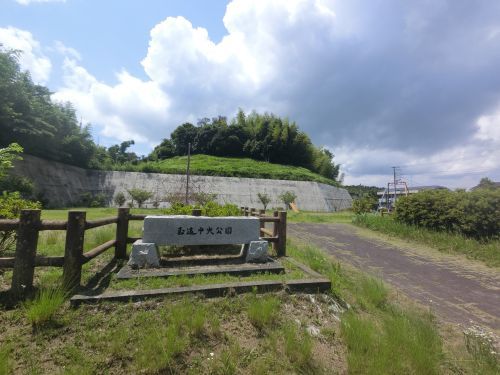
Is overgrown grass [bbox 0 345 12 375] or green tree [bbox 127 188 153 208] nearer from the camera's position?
overgrown grass [bbox 0 345 12 375]

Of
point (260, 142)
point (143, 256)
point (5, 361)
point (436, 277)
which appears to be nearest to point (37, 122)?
point (143, 256)

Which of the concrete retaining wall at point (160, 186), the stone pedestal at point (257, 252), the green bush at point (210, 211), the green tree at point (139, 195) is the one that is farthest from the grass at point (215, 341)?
the concrete retaining wall at point (160, 186)

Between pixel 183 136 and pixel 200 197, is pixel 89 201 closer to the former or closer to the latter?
pixel 200 197

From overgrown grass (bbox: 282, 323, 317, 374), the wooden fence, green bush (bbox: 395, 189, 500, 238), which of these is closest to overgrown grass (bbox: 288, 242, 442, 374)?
overgrown grass (bbox: 282, 323, 317, 374)

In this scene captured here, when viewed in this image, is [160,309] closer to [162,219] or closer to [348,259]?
[162,219]

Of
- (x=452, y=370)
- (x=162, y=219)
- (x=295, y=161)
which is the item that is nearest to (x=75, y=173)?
(x=162, y=219)

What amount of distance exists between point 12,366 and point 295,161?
157 feet

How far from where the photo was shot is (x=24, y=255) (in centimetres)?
314

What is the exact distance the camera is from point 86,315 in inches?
113

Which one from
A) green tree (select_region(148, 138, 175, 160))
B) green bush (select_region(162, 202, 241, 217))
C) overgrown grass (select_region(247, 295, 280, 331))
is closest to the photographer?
overgrown grass (select_region(247, 295, 280, 331))

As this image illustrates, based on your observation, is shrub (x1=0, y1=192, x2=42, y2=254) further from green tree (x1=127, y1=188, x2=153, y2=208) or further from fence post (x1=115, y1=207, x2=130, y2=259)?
green tree (x1=127, y1=188, x2=153, y2=208)

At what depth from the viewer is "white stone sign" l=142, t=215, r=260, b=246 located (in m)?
4.46

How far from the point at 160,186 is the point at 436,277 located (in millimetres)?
25943

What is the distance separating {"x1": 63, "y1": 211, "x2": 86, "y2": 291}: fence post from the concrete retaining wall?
842 inches
